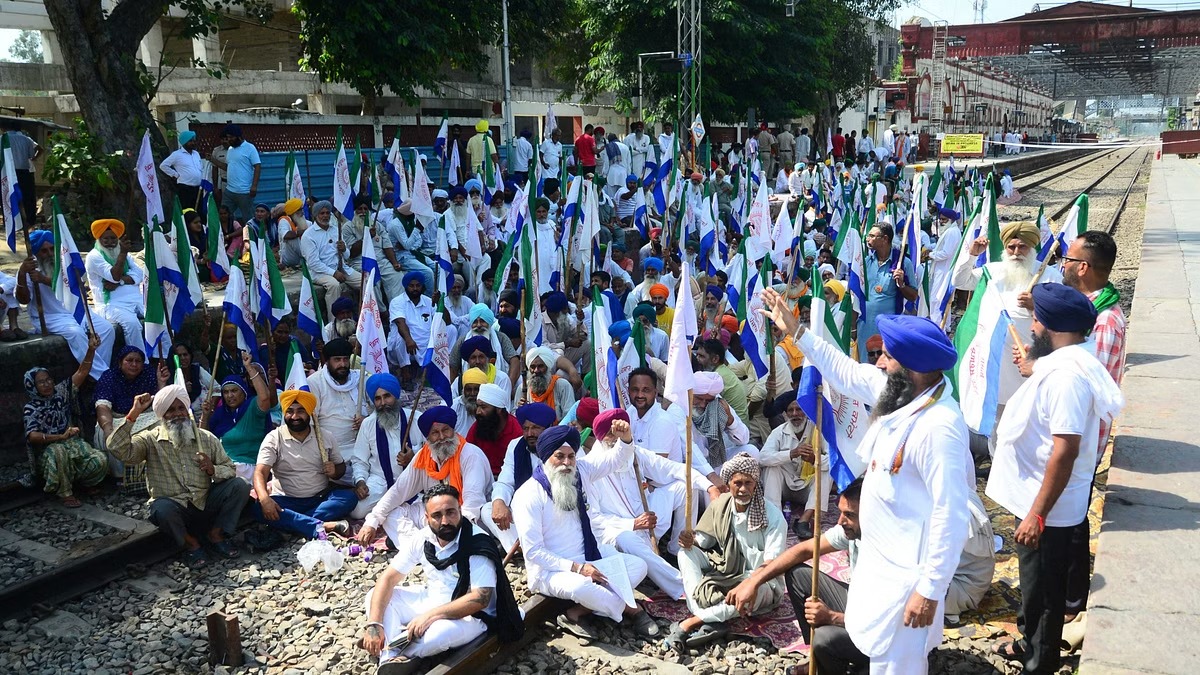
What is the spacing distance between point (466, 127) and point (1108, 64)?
5581 centimetres

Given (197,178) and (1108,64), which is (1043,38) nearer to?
(1108,64)

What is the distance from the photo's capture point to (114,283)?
867 centimetres

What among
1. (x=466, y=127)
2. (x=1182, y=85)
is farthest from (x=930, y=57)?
(x=1182, y=85)

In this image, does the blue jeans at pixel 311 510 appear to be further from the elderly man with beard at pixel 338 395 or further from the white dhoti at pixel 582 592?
the white dhoti at pixel 582 592

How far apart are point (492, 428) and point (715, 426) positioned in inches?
62.0

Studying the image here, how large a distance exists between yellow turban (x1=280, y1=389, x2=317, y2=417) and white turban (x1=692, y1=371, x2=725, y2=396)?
2.64m

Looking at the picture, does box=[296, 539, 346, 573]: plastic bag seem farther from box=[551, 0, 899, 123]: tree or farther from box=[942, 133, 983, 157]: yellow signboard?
box=[942, 133, 983, 157]: yellow signboard

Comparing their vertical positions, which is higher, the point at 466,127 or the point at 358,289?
the point at 466,127

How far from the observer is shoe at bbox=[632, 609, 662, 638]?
5.07 meters

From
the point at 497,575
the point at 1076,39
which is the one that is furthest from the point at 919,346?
the point at 1076,39

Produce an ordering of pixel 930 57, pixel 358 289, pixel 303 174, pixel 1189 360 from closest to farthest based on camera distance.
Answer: pixel 1189 360
pixel 358 289
pixel 303 174
pixel 930 57

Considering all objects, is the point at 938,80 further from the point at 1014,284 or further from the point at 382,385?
the point at 382,385

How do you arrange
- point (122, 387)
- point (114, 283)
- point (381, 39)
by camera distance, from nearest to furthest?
→ point (122, 387) < point (114, 283) < point (381, 39)

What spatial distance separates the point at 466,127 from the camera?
67.9ft
